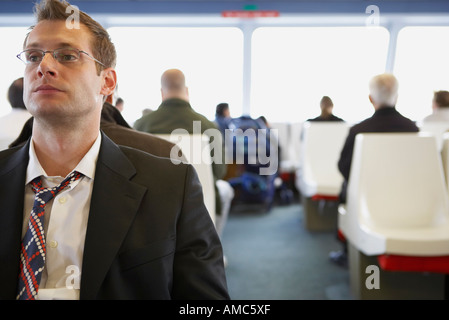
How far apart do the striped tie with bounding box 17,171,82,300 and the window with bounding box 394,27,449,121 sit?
7.43 m

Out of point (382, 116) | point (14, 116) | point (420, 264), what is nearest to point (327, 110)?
point (382, 116)

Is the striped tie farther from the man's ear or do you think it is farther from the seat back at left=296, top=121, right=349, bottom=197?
the seat back at left=296, top=121, right=349, bottom=197

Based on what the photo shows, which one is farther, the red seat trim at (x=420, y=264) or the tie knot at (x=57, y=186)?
the red seat trim at (x=420, y=264)

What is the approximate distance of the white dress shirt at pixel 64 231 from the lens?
37.2 inches

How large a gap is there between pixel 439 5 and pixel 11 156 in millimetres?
8368

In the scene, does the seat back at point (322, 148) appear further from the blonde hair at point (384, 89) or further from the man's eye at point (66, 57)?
the man's eye at point (66, 57)

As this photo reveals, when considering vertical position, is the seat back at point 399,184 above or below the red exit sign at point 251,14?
below

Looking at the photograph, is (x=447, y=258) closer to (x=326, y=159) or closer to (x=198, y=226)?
(x=198, y=226)

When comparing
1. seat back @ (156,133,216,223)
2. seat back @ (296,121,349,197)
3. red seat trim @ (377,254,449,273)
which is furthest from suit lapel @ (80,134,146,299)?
seat back @ (296,121,349,197)

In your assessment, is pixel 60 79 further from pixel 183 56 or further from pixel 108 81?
pixel 183 56

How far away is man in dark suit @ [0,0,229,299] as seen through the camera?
36.7 inches

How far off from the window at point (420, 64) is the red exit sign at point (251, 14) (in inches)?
95.9

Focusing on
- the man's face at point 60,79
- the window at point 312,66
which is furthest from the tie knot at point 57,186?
the window at point 312,66

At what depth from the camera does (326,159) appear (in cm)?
386
